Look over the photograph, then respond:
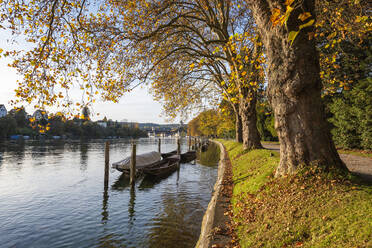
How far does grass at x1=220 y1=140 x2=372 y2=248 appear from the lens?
3.53 metres

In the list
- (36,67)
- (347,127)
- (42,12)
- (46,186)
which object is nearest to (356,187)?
(36,67)

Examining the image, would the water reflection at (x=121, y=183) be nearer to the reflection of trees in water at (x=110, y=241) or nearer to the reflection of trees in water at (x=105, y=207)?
the reflection of trees in water at (x=105, y=207)

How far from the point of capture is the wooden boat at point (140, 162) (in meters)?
17.1

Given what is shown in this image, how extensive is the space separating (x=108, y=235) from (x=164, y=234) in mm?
2220

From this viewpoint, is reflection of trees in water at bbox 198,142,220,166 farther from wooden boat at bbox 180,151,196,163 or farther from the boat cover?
the boat cover

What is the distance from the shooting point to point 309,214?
169 inches

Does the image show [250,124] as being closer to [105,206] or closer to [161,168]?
[161,168]

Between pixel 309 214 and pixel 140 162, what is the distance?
52.9 ft

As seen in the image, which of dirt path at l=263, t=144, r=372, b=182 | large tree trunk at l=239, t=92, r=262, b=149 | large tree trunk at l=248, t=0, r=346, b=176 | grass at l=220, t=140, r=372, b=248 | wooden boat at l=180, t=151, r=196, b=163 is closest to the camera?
grass at l=220, t=140, r=372, b=248

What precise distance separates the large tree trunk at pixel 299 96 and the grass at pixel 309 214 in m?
0.54

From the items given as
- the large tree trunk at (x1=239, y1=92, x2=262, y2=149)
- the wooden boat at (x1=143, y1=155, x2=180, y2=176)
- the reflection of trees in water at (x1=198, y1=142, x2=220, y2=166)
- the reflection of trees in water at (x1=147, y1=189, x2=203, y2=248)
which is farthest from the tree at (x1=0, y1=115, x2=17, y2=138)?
the large tree trunk at (x1=239, y1=92, x2=262, y2=149)

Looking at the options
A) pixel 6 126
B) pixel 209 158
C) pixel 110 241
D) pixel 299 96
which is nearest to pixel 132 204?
pixel 110 241

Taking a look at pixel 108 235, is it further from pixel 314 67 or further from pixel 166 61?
pixel 166 61

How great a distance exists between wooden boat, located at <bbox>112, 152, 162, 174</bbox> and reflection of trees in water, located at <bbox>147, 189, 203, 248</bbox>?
6447 millimetres
